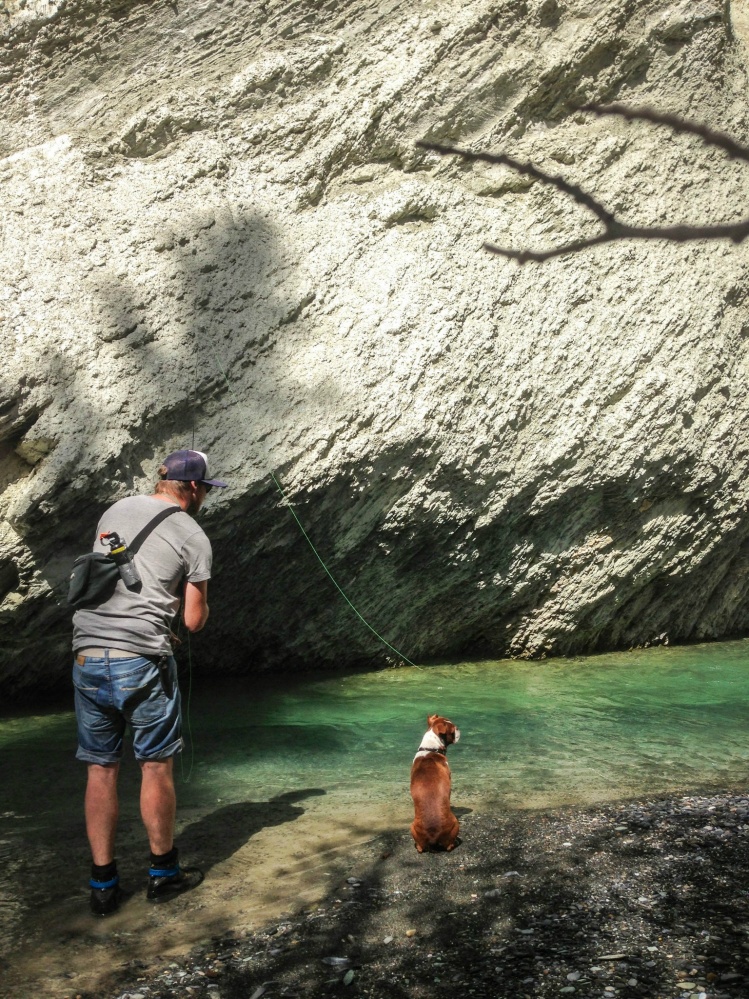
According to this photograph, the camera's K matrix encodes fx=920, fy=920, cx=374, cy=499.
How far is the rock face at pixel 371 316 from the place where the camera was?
5508 millimetres

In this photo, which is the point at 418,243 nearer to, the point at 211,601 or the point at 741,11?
the point at 211,601

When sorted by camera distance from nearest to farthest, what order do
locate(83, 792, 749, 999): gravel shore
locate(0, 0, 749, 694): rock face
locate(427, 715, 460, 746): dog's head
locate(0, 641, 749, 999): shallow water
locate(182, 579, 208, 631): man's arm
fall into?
locate(83, 792, 749, 999): gravel shore
locate(0, 641, 749, 999): shallow water
locate(182, 579, 208, 631): man's arm
locate(427, 715, 460, 746): dog's head
locate(0, 0, 749, 694): rock face

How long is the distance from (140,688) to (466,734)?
8.57ft

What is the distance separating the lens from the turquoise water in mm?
4418

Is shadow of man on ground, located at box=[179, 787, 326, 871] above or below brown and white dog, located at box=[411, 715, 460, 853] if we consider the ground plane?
below

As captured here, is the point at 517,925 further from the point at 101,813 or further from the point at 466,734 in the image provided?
the point at 466,734

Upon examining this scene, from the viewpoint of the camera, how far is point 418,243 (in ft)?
20.5

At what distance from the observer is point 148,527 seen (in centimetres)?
336

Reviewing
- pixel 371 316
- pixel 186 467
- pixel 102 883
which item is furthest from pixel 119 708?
pixel 371 316

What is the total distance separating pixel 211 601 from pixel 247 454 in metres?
1.09

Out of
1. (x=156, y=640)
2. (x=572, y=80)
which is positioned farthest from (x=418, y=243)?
(x=156, y=640)

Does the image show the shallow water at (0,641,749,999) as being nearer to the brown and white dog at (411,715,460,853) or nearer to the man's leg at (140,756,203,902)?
the man's leg at (140,756,203,902)

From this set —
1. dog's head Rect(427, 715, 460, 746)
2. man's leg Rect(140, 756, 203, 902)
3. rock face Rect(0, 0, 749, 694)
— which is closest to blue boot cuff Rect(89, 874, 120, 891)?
man's leg Rect(140, 756, 203, 902)

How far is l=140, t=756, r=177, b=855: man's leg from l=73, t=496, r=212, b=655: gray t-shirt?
0.41 m
